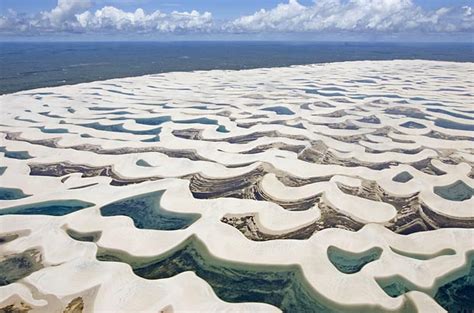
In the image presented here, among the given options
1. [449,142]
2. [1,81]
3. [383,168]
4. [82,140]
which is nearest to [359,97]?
[449,142]

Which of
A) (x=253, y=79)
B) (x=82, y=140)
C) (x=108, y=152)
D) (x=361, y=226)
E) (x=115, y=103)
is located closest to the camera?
(x=361, y=226)

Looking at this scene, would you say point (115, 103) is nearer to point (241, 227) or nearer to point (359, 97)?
point (359, 97)

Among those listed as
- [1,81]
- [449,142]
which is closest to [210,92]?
[449,142]

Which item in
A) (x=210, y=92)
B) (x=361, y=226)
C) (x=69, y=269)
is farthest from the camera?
(x=210, y=92)

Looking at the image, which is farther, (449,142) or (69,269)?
(449,142)

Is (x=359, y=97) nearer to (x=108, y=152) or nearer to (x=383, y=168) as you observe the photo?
(x=383, y=168)

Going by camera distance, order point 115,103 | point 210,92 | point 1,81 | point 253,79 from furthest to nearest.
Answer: point 1,81 < point 253,79 < point 210,92 < point 115,103
